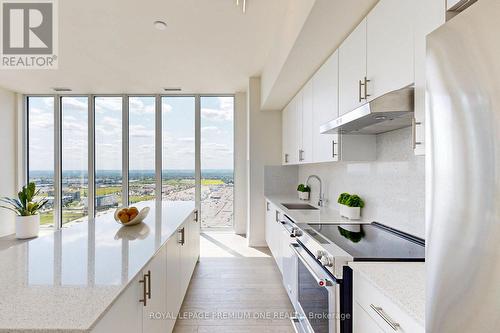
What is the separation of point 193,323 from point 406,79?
239 centimetres

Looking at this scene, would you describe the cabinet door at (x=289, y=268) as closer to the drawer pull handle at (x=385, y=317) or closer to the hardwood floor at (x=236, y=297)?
the hardwood floor at (x=236, y=297)

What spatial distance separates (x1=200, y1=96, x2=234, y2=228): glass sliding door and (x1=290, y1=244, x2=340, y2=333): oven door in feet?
11.6

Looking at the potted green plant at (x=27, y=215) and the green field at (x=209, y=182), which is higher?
the green field at (x=209, y=182)

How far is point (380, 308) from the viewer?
103 cm

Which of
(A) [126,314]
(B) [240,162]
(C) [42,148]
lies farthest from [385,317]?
(C) [42,148]

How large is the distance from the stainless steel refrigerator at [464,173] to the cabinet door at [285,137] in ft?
10.7

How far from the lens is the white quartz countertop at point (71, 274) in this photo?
0.85 meters

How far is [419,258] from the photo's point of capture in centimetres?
128

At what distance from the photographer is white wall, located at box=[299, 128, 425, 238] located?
5.35 ft

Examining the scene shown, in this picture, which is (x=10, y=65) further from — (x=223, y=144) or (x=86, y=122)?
(x=223, y=144)

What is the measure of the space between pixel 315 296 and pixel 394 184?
94 cm

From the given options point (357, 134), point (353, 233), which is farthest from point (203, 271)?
point (357, 134)

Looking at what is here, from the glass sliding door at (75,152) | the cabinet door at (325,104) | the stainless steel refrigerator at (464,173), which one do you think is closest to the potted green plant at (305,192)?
the cabinet door at (325,104)

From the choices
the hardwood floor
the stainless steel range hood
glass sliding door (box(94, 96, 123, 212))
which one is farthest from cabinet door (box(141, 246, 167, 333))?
glass sliding door (box(94, 96, 123, 212))
